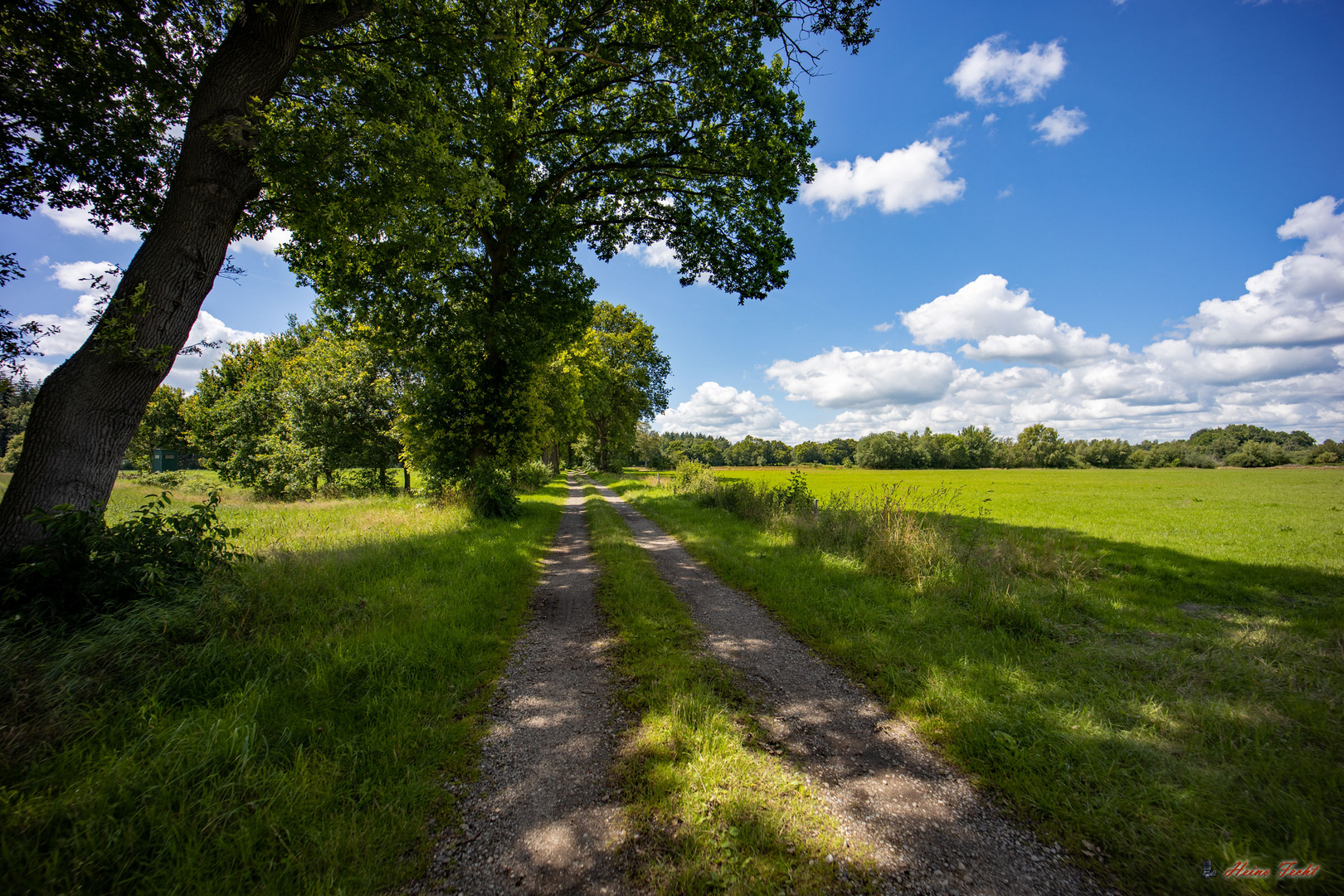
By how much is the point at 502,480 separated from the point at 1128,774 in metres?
13.5

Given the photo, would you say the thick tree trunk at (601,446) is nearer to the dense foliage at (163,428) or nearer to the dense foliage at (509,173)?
the dense foliage at (509,173)

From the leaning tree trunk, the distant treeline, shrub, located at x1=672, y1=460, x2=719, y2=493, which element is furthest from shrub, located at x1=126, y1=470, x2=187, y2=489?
the distant treeline

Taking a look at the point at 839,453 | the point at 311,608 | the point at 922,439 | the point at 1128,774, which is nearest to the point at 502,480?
the point at 311,608

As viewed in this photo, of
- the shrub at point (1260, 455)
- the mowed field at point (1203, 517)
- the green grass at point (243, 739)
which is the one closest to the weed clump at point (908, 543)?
the mowed field at point (1203, 517)

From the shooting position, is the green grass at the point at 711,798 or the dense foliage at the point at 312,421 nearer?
the green grass at the point at 711,798

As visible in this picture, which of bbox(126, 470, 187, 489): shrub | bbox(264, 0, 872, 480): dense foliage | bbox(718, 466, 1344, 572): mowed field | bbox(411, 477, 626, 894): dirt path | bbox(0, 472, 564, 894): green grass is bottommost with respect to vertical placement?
bbox(718, 466, 1344, 572): mowed field

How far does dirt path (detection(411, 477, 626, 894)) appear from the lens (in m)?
2.38

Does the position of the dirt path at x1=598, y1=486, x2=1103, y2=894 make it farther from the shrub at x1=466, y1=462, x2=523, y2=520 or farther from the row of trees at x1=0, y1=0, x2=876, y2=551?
the shrub at x1=466, y1=462, x2=523, y2=520

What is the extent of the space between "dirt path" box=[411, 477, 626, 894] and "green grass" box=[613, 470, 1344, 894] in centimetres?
277

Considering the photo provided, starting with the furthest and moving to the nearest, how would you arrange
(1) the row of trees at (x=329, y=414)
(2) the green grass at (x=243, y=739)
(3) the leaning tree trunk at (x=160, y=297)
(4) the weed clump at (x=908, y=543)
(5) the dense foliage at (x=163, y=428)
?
1. (5) the dense foliage at (x=163, y=428)
2. (1) the row of trees at (x=329, y=414)
3. (4) the weed clump at (x=908, y=543)
4. (3) the leaning tree trunk at (x=160, y=297)
5. (2) the green grass at (x=243, y=739)

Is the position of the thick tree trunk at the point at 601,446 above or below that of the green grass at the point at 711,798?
above

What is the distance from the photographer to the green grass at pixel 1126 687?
2625mm

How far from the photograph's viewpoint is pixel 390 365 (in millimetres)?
21656

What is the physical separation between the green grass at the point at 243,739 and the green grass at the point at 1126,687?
405 centimetres
